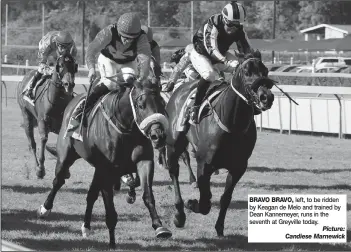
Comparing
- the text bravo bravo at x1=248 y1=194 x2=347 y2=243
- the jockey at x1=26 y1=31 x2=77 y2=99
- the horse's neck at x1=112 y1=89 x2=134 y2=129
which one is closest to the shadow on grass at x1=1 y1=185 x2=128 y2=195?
the jockey at x1=26 y1=31 x2=77 y2=99

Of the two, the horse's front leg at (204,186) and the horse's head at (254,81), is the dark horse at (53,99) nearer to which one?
the horse's front leg at (204,186)

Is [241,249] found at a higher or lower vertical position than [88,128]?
lower

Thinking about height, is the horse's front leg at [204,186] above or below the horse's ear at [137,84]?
below

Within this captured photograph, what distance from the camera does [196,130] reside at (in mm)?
8289

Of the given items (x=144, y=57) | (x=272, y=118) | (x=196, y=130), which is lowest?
(x=272, y=118)

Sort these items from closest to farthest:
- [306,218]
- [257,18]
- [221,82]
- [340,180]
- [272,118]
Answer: [306,218], [221,82], [340,180], [272,118], [257,18]

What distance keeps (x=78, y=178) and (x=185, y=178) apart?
153 centimetres

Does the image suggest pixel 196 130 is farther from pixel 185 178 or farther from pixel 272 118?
pixel 272 118

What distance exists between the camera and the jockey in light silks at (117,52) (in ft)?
25.7

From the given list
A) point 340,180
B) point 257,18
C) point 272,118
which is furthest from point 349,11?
point 340,180

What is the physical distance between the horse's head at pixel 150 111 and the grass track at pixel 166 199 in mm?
1139

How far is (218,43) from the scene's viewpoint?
852 centimetres

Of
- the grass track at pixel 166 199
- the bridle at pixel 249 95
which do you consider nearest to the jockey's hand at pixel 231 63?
the bridle at pixel 249 95

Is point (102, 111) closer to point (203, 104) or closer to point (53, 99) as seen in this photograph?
point (203, 104)
